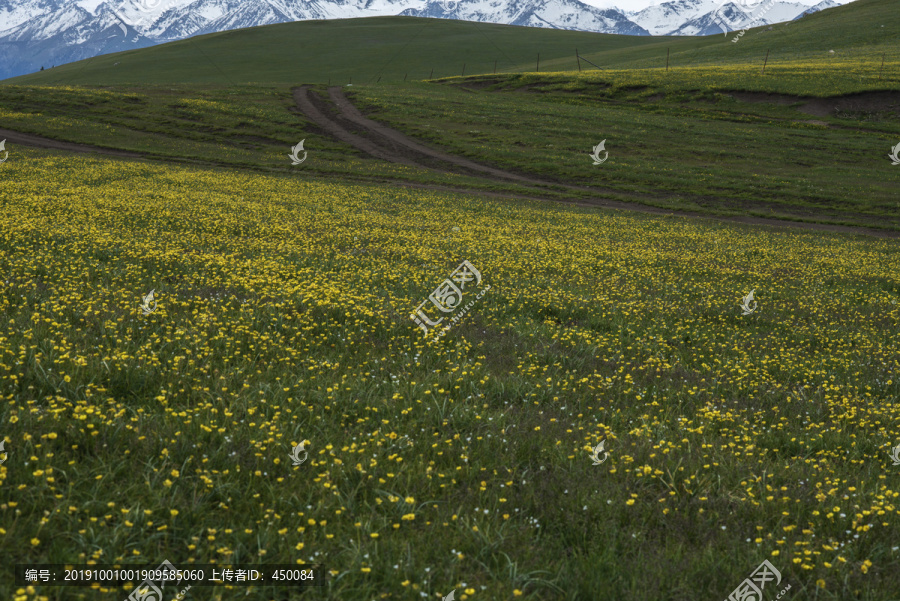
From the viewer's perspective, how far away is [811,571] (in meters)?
4.34

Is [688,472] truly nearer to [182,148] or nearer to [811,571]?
[811,571]

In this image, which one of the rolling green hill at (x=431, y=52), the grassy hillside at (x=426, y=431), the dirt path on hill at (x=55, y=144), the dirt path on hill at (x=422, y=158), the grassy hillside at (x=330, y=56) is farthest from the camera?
the grassy hillside at (x=330, y=56)

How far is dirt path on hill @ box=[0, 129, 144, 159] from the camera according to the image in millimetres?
43031

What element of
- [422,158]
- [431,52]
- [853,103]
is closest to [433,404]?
[422,158]

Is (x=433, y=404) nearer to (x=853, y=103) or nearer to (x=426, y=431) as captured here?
(x=426, y=431)

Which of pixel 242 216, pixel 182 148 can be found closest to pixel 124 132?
pixel 182 148

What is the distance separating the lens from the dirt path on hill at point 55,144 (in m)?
43.0


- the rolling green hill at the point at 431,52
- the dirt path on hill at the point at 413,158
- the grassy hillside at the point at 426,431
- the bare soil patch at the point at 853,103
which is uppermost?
the rolling green hill at the point at 431,52

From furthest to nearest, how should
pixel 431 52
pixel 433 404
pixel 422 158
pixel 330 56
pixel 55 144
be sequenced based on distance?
pixel 431 52, pixel 330 56, pixel 422 158, pixel 55 144, pixel 433 404

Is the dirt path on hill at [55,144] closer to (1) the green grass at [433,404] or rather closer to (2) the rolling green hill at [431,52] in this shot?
(1) the green grass at [433,404]

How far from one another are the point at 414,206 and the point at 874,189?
34417mm

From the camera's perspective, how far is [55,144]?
44844mm

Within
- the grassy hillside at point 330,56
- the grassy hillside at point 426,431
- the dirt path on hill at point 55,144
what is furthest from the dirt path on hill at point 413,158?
the grassy hillside at point 330,56

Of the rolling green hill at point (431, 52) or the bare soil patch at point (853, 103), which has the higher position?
the rolling green hill at point (431, 52)
